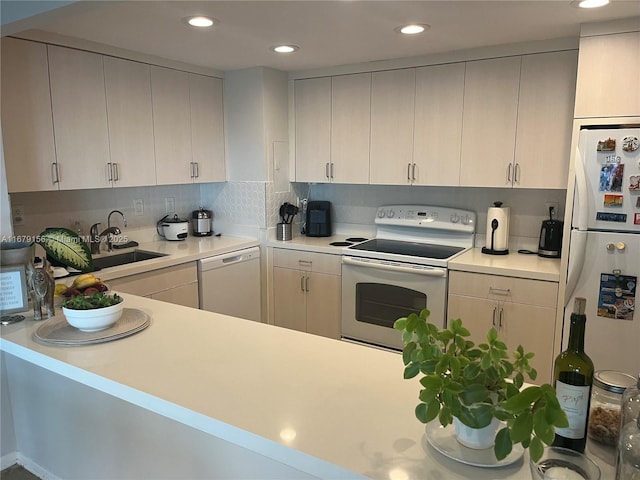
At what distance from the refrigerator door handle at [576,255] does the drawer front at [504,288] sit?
0.42ft

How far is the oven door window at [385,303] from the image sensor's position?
124 inches

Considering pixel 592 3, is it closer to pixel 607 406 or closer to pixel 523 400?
pixel 607 406

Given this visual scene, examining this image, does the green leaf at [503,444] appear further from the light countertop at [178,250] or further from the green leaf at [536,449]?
the light countertop at [178,250]

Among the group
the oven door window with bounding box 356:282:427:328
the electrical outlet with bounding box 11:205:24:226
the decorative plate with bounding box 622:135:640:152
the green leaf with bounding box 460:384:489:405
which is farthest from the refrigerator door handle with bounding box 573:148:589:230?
the electrical outlet with bounding box 11:205:24:226

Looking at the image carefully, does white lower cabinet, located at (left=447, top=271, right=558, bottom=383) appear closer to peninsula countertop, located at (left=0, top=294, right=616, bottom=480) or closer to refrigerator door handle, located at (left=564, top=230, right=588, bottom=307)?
refrigerator door handle, located at (left=564, top=230, right=588, bottom=307)

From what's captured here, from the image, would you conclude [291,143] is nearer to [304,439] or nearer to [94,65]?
[94,65]

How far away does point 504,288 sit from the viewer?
281cm

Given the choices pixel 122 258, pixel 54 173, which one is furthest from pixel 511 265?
pixel 54 173

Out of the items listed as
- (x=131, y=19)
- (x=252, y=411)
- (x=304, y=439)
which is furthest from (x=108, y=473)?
(x=131, y=19)

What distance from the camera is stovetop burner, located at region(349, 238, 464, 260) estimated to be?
10.6 feet

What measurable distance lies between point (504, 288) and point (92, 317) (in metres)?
2.25

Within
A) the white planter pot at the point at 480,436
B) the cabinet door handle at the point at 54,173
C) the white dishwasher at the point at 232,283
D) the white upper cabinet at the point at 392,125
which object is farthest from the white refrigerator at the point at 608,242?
the cabinet door handle at the point at 54,173

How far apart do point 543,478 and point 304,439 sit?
0.50 meters

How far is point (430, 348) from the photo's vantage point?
3.04 feet
